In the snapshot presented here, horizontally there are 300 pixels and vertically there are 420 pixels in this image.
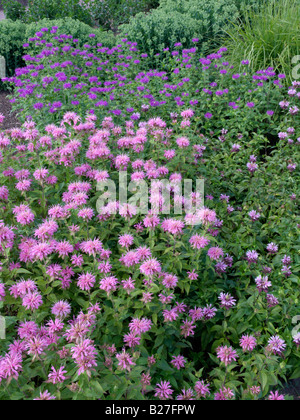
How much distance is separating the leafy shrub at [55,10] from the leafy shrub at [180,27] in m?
2.43

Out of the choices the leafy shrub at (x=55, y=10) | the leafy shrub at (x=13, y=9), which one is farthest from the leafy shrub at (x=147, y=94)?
the leafy shrub at (x=13, y=9)

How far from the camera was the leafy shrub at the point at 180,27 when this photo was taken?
21.4ft

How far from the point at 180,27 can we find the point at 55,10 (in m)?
3.53

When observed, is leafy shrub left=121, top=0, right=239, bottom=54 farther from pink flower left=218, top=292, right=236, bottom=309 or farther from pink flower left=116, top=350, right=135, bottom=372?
pink flower left=116, top=350, right=135, bottom=372

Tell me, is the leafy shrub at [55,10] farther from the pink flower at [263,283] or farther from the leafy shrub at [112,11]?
the pink flower at [263,283]

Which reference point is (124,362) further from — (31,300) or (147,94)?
(147,94)

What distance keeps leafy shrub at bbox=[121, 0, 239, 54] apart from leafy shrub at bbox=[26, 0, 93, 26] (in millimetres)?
2433

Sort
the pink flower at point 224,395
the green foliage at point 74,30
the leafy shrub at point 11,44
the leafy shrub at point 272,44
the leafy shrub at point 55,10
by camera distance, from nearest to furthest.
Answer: the pink flower at point 224,395 → the leafy shrub at point 272,44 → the green foliage at point 74,30 → the leafy shrub at point 11,44 → the leafy shrub at point 55,10

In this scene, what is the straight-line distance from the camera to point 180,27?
21.6 feet

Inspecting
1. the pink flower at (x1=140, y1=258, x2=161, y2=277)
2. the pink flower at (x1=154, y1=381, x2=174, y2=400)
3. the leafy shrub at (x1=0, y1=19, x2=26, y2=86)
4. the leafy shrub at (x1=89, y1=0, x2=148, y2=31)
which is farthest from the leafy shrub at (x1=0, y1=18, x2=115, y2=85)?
the pink flower at (x1=154, y1=381, x2=174, y2=400)

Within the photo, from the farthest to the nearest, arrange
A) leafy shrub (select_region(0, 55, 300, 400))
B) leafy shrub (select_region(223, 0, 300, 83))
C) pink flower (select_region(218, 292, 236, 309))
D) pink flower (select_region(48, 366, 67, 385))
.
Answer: leafy shrub (select_region(223, 0, 300, 83)), pink flower (select_region(218, 292, 236, 309)), leafy shrub (select_region(0, 55, 300, 400)), pink flower (select_region(48, 366, 67, 385))

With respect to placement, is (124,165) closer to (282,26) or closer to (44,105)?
(44,105)

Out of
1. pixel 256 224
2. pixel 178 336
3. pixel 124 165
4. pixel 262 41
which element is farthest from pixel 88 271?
pixel 262 41

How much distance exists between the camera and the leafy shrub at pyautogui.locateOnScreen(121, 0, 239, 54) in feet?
21.4
